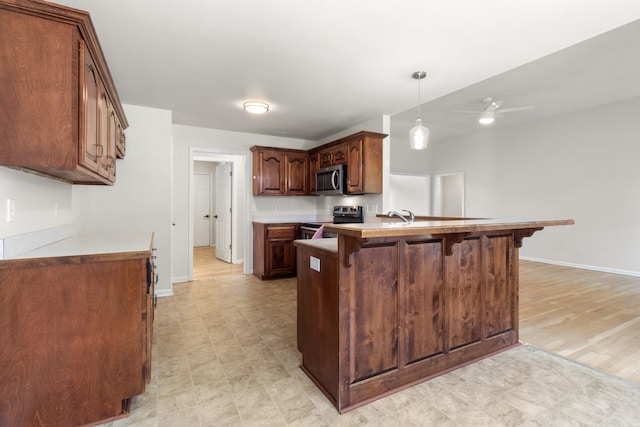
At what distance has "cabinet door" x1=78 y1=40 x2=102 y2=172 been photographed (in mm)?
1630

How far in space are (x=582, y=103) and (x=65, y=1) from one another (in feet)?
21.5

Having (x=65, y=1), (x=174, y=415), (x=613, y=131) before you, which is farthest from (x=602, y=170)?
(x=65, y=1)

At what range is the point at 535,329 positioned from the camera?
2.84 metres

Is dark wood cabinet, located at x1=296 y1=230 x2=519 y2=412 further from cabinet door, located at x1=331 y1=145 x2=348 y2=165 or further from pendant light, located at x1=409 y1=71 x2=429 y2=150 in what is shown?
cabinet door, located at x1=331 y1=145 x2=348 y2=165

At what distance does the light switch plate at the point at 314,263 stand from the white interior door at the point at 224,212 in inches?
181

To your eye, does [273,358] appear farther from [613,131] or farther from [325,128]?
[613,131]

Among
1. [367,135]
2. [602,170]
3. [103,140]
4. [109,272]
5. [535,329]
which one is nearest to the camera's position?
[109,272]

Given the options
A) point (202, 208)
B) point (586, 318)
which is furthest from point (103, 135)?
point (202, 208)

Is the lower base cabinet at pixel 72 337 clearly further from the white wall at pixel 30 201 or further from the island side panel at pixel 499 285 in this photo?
the island side panel at pixel 499 285

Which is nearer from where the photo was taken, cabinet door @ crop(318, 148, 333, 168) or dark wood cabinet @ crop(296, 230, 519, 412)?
dark wood cabinet @ crop(296, 230, 519, 412)

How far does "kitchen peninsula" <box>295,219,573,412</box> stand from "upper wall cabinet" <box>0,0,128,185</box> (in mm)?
1468

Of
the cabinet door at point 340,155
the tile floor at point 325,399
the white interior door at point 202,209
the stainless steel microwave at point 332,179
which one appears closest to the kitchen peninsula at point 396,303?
the tile floor at point 325,399

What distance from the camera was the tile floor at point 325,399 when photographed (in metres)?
1.65

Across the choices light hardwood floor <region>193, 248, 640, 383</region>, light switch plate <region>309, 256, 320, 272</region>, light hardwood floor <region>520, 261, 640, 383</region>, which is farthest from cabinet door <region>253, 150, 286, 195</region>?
light hardwood floor <region>520, 261, 640, 383</region>
